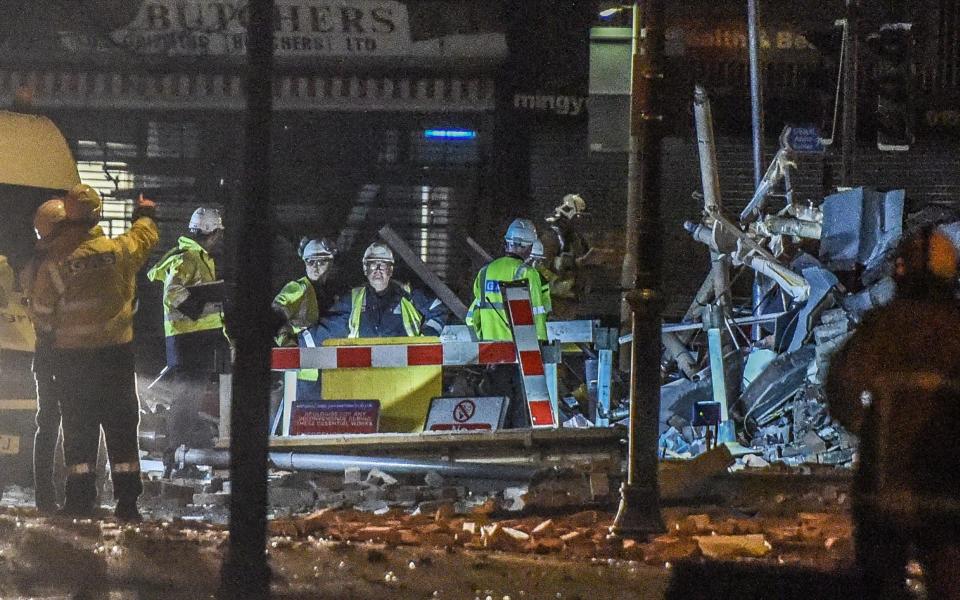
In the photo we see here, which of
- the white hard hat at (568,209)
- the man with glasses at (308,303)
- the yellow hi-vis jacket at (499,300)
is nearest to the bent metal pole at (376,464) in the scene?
the man with glasses at (308,303)

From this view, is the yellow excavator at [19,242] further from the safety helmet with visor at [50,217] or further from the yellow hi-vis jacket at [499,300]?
the yellow hi-vis jacket at [499,300]

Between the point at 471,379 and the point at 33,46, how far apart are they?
34.1ft

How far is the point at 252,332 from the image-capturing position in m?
6.28

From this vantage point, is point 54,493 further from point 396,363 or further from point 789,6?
point 789,6

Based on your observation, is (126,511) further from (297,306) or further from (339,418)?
(297,306)

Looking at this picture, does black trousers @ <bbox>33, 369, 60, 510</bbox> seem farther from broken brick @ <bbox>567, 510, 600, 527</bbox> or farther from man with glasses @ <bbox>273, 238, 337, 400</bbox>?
Result: broken brick @ <bbox>567, 510, 600, 527</bbox>

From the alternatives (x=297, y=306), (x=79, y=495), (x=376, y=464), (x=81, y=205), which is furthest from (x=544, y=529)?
(x=297, y=306)

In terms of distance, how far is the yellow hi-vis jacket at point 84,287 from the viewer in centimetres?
895

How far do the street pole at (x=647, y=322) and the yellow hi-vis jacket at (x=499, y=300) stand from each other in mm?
3201

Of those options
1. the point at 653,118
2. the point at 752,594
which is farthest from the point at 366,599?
the point at 653,118

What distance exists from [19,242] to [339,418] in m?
2.85

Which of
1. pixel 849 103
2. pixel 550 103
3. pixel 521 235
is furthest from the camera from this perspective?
pixel 550 103

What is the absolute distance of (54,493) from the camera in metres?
9.70

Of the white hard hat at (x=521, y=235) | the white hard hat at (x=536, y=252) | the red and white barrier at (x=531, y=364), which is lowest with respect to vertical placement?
the red and white barrier at (x=531, y=364)
